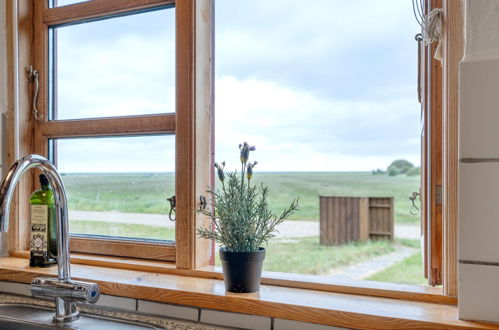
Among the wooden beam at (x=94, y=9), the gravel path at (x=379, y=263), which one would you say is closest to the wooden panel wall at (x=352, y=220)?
the gravel path at (x=379, y=263)

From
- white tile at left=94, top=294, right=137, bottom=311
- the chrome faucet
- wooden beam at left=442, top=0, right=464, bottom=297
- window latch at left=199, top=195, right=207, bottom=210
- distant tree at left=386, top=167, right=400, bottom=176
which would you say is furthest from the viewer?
distant tree at left=386, top=167, right=400, bottom=176

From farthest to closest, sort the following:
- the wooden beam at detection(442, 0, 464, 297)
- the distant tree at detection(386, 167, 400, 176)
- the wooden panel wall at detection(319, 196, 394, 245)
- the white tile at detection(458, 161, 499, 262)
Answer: the wooden panel wall at detection(319, 196, 394, 245) → the distant tree at detection(386, 167, 400, 176) → the wooden beam at detection(442, 0, 464, 297) → the white tile at detection(458, 161, 499, 262)

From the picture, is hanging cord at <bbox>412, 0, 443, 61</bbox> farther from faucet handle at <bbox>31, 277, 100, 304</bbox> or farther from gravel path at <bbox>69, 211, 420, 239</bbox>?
faucet handle at <bbox>31, 277, 100, 304</bbox>

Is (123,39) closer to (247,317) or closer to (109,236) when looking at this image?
(109,236)

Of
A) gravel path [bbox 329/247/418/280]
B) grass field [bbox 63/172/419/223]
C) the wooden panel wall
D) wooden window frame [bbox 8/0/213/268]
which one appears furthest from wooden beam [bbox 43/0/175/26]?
gravel path [bbox 329/247/418/280]

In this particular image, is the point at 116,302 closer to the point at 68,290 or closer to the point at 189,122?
the point at 68,290

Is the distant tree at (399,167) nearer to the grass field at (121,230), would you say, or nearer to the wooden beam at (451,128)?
the wooden beam at (451,128)

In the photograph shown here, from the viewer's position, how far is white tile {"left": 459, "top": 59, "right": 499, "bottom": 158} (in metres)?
0.76

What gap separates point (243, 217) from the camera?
996 millimetres

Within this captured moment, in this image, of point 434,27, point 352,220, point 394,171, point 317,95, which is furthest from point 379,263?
point 434,27

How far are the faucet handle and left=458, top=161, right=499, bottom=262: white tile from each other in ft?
2.71

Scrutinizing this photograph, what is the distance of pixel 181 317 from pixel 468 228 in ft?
2.23

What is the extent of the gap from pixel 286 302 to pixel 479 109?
555mm

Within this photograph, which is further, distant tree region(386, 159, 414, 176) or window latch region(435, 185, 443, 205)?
distant tree region(386, 159, 414, 176)
